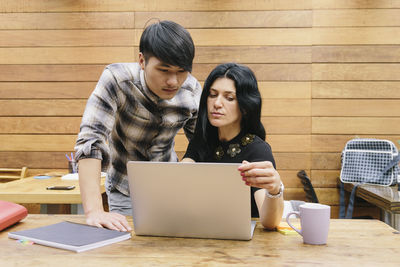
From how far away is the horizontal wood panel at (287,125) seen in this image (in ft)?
10.4

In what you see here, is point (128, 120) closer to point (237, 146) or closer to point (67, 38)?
point (237, 146)

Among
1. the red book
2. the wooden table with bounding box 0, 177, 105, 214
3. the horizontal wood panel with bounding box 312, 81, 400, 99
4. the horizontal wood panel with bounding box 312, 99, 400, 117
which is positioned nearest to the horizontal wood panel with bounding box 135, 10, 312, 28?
the horizontal wood panel with bounding box 312, 81, 400, 99

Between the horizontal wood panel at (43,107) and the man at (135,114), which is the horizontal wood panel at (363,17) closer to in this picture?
the man at (135,114)

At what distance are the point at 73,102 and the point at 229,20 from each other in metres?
1.49

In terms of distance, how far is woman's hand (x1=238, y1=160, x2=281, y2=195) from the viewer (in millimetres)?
924

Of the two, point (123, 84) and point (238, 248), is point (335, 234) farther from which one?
point (123, 84)

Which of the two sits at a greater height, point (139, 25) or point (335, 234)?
point (139, 25)

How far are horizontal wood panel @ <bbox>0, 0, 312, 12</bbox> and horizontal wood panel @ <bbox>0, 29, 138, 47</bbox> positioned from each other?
187 mm

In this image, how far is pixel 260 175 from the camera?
959 millimetres

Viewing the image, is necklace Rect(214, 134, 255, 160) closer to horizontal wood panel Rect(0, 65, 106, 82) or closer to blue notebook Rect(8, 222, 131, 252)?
blue notebook Rect(8, 222, 131, 252)

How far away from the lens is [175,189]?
98 cm

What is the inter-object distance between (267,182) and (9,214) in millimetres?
771

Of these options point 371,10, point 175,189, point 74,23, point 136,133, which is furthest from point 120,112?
point 371,10

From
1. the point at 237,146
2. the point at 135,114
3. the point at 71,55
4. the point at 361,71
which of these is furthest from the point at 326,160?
the point at 71,55
